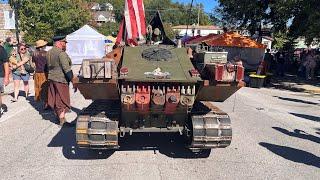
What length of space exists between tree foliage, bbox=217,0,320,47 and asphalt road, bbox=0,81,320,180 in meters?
8.50

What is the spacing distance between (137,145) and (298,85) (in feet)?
48.2

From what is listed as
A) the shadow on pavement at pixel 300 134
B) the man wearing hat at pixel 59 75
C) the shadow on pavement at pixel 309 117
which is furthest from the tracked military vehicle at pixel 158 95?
the shadow on pavement at pixel 309 117

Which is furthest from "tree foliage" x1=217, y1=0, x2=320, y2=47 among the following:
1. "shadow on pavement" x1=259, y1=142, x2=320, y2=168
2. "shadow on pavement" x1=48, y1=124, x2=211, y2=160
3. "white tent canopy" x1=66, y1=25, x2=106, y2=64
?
"shadow on pavement" x1=48, y1=124, x2=211, y2=160

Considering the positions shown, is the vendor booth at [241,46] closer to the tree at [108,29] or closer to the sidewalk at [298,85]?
the sidewalk at [298,85]

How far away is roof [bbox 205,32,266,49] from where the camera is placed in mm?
23362

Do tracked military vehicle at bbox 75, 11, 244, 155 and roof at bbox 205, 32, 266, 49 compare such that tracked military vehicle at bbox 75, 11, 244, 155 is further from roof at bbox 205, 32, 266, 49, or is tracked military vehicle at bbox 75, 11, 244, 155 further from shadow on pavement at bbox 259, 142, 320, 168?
roof at bbox 205, 32, 266, 49

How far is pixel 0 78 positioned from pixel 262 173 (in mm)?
6467

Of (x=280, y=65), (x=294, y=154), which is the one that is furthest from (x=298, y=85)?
(x=294, y=154)

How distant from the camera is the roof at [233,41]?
2336 centimetres

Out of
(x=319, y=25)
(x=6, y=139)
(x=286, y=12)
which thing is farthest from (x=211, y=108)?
(x=286, y=12)

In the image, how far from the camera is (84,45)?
→ 98.1 feet

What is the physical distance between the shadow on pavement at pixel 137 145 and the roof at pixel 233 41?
51.2ft

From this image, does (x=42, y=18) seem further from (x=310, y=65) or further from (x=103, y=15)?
(x=103, y=15)

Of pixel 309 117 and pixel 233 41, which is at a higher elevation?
pixel 233 41
